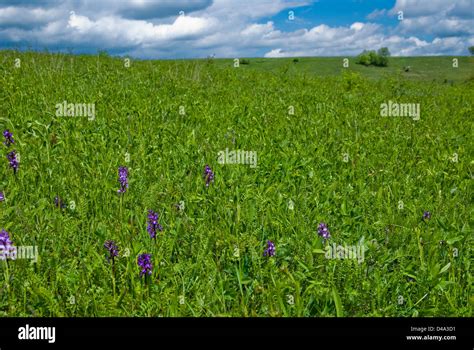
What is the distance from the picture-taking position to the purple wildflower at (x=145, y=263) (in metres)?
2.76

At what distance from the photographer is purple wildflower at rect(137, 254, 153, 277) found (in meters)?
2.76

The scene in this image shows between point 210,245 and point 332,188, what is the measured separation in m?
1.53

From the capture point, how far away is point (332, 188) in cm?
429

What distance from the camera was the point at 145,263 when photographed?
2773 mm
